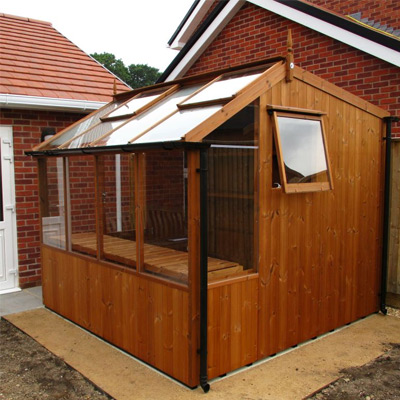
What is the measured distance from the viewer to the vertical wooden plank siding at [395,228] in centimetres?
586

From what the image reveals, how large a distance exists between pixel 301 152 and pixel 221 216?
1.05 meters

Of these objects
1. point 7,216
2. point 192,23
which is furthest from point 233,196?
point 192,23

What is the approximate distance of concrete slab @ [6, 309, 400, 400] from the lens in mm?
3844

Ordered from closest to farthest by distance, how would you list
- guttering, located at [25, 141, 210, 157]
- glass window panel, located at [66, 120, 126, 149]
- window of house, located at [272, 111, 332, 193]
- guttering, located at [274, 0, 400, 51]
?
guttering, located at [25, 141, 210, 157]
window of house, located at [272, 111, 332, 193]
glass window panel, located at [66, 120, 126, 149]
guttering, located at [274, 0, 400, 51]

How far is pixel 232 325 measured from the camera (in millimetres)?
4059

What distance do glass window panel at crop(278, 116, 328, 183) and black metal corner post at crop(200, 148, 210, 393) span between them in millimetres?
945

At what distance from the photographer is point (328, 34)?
21.5 ft

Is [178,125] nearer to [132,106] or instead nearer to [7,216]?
[132,106]

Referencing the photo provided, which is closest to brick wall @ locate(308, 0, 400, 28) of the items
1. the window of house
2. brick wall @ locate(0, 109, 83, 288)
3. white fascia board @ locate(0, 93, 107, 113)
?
the window of house

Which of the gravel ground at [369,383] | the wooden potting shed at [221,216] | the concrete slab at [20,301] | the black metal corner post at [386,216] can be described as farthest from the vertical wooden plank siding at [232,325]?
the concrete slab at [20,301]

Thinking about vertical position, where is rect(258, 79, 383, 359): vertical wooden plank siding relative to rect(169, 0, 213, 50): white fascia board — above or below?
below

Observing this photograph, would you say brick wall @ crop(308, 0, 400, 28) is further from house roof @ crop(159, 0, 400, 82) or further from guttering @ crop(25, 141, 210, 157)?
guttering @ crop(25, 141, 210, 157)

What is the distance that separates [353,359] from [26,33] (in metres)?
8.04

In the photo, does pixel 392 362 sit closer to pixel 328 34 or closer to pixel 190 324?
pixel 190 324
